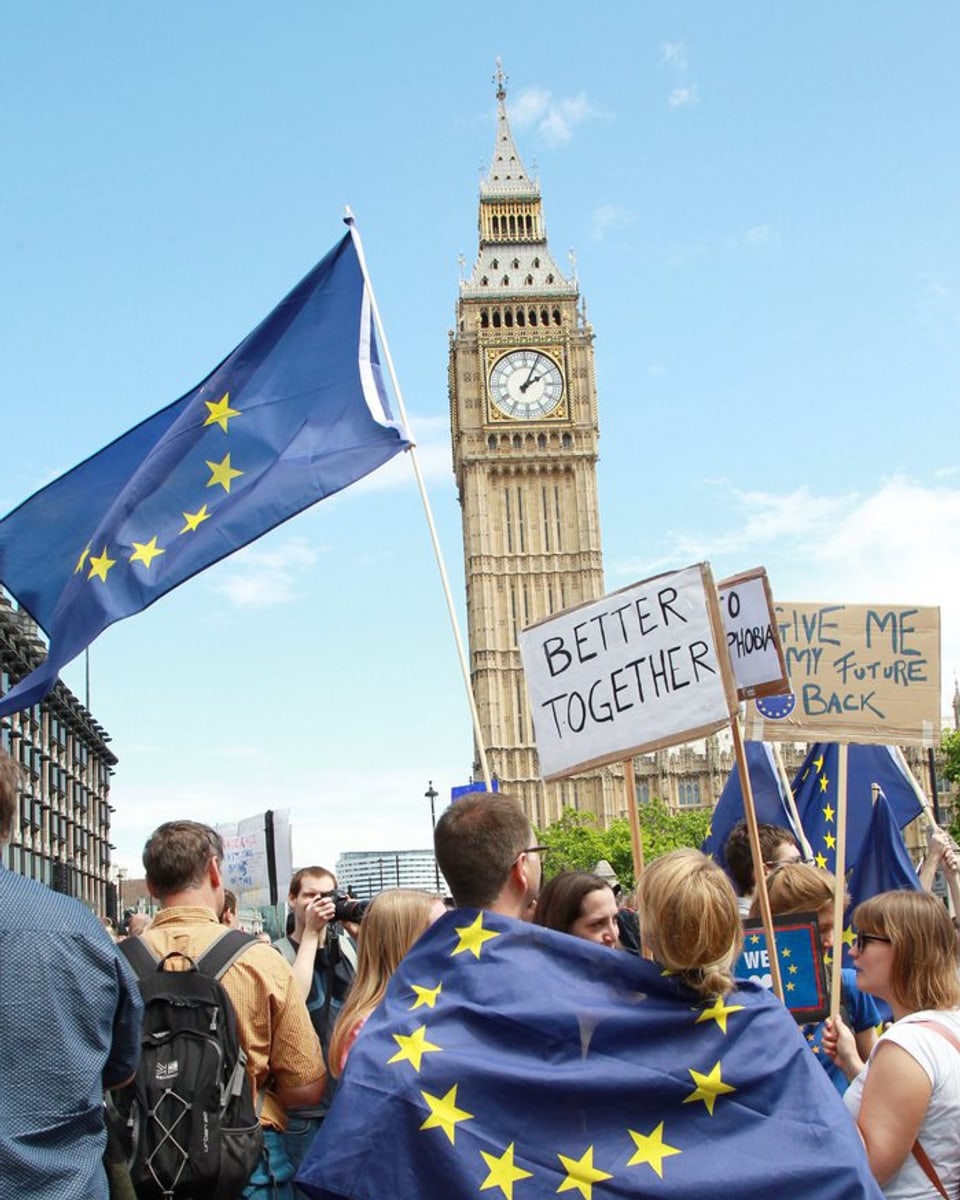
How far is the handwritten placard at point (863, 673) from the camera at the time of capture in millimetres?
6078

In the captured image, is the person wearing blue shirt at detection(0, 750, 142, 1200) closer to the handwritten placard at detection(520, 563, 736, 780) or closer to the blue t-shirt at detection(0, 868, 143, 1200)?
the blue t-shirt at detection(0, 868, 143, 1200)

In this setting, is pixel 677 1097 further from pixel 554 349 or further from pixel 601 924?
pixel 554 349

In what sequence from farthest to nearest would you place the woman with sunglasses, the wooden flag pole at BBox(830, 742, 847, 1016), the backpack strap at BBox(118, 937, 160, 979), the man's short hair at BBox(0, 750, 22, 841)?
the wooden flag pole at BBox(830, 742, 847, 1016) < the backpack strap at BBox(118, 937, 160, 979) < the woman with sunglasses < the man's short hair at BBox(0, 750, 22, 841)

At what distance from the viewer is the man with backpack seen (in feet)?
11.5

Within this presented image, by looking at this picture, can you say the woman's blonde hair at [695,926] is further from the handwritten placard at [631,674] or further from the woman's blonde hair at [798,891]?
the woman's blonde hair at [798,891]

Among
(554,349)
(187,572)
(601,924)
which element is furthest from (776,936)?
(554,349)

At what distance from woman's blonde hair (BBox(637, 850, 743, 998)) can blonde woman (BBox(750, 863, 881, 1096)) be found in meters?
1.64

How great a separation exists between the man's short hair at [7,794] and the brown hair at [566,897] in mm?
1620

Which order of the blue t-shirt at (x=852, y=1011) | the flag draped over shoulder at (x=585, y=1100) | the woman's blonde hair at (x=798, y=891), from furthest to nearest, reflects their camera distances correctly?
the woman's blonde hair at (x=798, y=891), the blue t-shirt at (x=852, y=1011), the flag draped over shoulder at (x=585, y=1100)

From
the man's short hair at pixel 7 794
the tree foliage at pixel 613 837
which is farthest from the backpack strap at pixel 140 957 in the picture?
the tree foliage at pixel 613 837

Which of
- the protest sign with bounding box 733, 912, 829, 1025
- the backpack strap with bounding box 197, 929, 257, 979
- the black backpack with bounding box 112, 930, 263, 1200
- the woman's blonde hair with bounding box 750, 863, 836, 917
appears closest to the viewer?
the black backpack with bounding box 112, 930, 263, 1200

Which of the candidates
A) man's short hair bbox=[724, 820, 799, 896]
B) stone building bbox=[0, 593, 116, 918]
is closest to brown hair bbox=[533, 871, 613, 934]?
man's short hair bbox=[724, 820, 799, 896]

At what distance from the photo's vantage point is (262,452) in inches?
281

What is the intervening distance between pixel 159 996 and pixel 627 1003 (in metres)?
1.29
